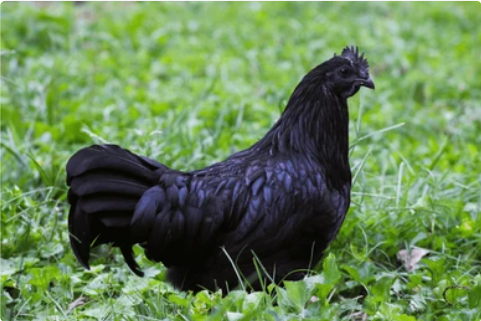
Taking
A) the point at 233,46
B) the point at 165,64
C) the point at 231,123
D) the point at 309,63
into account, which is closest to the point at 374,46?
the point at 309,63

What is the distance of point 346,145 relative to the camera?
3.66 m

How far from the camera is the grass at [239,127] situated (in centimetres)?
356

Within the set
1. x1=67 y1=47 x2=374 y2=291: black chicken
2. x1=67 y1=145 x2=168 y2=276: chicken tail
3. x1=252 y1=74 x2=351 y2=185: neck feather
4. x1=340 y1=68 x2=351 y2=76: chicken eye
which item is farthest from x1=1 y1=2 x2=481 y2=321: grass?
x1=340 y1=68 x2=351 y2=76: chicken eye

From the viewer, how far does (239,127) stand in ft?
18.1

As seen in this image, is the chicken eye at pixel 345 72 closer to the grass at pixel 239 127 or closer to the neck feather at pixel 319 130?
the neck feather at pixel 319 130

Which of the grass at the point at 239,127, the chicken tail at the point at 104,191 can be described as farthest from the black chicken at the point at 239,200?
the grass at the point at 239,127

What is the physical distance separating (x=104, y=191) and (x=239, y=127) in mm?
2424

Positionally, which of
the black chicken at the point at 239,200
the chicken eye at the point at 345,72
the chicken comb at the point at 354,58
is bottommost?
the black chicken at the point at 239,200

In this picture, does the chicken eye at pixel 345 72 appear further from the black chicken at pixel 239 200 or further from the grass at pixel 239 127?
the grass at pixel 239 127

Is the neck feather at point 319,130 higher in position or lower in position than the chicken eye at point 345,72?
lower

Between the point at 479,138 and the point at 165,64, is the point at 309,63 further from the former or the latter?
the point at 479,138

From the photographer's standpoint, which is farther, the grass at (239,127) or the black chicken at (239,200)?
the grass at (239,127)

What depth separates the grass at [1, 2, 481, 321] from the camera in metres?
3.56

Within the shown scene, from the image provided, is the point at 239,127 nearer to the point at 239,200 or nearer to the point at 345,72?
the point at 345,72
